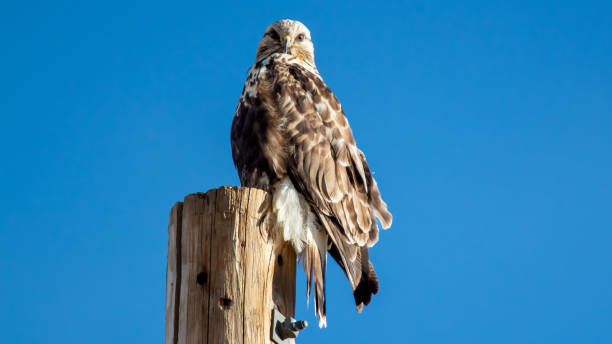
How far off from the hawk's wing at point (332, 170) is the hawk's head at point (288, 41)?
1.07m

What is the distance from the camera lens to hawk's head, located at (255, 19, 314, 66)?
5.49 metres

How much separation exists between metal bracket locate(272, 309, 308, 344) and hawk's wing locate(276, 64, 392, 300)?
2.69ft

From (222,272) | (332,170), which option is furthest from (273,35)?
(222,272)

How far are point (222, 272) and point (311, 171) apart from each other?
3.75 ft

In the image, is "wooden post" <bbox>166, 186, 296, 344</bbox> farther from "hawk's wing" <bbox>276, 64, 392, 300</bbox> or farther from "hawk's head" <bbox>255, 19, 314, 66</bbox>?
"hawk's head" <bbox>255, 19, 314, 66</bbox>

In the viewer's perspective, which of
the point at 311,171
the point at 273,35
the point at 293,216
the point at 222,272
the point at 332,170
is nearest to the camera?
the point at 222,272

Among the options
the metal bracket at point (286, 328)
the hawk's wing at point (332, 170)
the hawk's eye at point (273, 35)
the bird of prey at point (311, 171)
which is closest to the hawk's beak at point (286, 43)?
the hawk's eye at point (273, 35)

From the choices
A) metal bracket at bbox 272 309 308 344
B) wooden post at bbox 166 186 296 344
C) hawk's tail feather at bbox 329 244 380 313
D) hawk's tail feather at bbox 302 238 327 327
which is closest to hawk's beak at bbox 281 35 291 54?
hawk's tail feather at bbox 329 244 380 313

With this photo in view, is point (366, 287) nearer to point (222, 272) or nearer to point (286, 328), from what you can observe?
point (286, 328)

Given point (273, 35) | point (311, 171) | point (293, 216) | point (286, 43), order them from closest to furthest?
point (293, 216) < point (311, 171) < point (286, 43) < point (273, 35)

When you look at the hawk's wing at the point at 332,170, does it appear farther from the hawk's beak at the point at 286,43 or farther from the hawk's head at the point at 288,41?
the hawk's head at the point at 288,41

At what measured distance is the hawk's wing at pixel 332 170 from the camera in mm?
3744

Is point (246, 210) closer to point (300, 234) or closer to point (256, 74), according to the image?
point (300, 234)

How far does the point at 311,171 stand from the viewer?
383 centimetres
